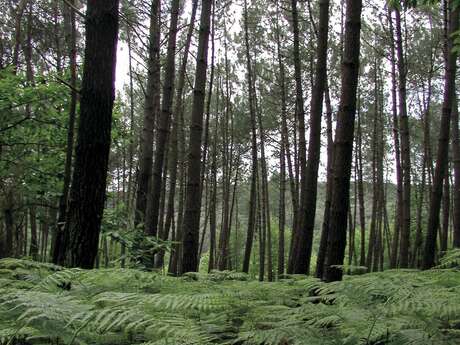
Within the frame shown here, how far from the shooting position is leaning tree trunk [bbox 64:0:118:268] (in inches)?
129

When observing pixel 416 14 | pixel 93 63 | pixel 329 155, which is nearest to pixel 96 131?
pixel 93 63

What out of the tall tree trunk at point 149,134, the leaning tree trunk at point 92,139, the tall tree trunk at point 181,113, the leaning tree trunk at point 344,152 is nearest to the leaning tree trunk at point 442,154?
the leaning tree trunk at point 344,152

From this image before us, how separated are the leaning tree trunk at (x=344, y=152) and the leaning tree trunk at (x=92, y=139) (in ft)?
6.26

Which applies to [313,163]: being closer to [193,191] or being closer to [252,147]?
[193,191]

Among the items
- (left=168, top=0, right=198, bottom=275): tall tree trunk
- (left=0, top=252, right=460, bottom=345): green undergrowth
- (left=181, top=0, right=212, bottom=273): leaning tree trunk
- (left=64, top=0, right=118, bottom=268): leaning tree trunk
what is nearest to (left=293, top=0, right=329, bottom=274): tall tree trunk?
(left=181, top=0, right=212, bottom=273): leaning tree trunk

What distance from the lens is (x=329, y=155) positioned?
11.0m

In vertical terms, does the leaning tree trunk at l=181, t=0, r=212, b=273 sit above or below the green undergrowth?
above

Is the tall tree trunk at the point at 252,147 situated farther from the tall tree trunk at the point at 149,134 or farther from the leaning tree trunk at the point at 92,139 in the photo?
the leaning tree trunk at the point at 92,139

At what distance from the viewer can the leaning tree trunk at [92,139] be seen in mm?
3277

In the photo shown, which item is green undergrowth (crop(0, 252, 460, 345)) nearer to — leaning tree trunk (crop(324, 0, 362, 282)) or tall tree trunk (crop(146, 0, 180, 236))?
leaning tree trunk (crop(324, 0, 362, 282))

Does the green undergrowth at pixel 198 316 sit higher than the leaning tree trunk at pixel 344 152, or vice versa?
the leaning tree trunk at pixel 344 152

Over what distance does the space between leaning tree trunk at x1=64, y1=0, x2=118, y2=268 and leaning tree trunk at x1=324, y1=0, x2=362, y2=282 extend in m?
1.91

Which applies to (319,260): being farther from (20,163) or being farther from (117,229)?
(20,163)

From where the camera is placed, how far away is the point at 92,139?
329cm
